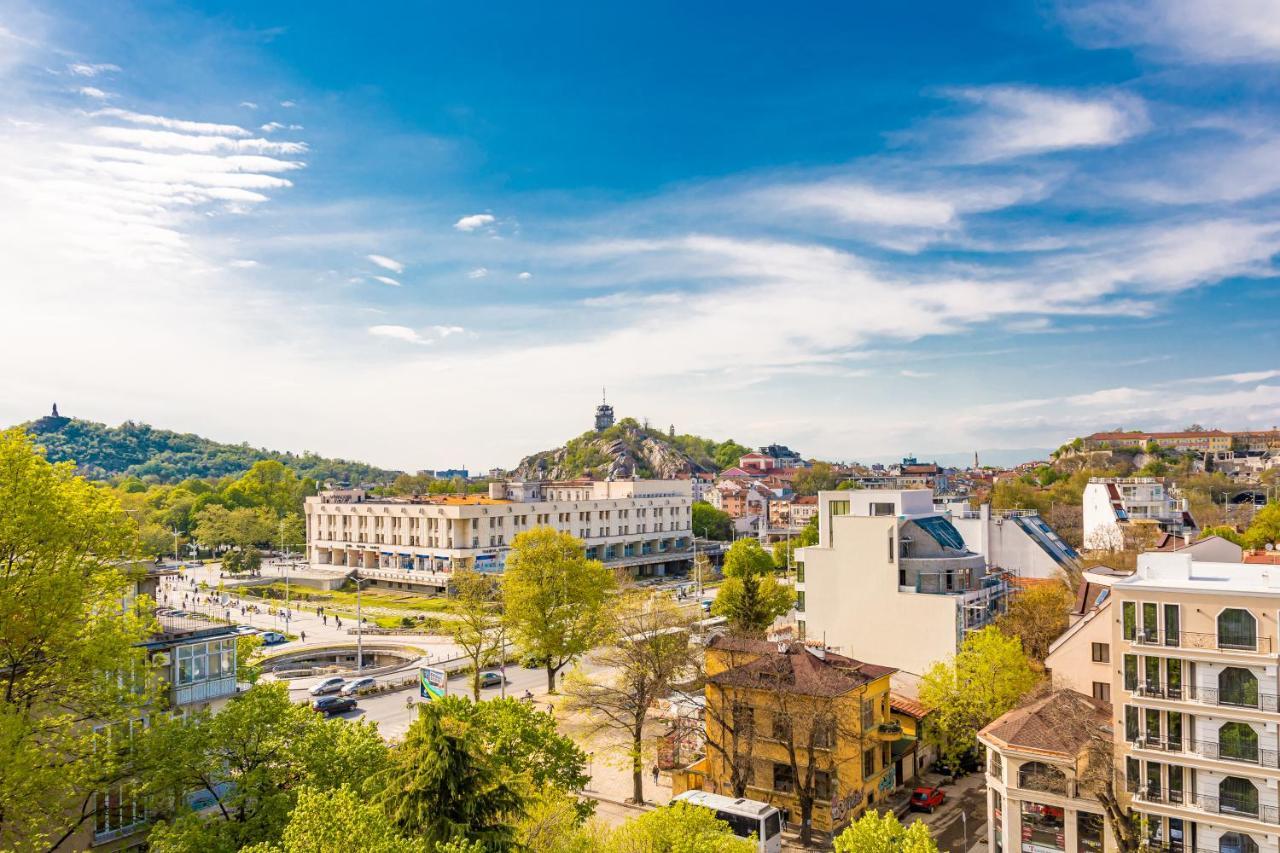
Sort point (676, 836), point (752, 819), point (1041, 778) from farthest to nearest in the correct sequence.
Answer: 1. point (1041, 778)
2. point (752, 819)
3. point (676, 836)

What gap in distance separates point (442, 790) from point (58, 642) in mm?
10083

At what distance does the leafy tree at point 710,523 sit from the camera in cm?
13988

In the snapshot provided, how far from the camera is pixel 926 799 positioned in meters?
31.8

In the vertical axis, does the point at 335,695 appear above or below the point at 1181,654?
below

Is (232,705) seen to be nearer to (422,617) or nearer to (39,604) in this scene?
(39,604)

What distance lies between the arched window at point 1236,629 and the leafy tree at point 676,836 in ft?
50.1

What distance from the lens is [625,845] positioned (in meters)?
19.8

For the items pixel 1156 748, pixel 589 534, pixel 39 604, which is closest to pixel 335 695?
pixel 39 604

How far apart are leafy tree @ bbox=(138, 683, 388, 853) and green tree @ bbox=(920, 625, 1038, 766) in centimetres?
2314

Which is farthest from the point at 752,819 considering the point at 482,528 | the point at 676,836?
the point at 482,528

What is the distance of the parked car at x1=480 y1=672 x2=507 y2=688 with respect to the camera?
161 feet

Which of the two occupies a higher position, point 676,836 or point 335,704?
point 676,836

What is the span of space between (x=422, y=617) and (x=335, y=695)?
27662mm

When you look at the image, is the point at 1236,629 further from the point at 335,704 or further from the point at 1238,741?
the point at 335,704
